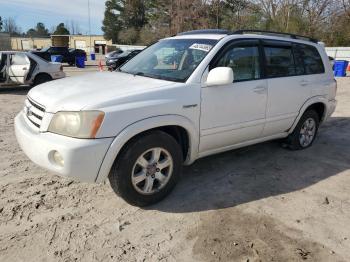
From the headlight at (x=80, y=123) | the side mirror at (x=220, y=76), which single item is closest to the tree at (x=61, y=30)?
the side mirror at (x=220, y=76)

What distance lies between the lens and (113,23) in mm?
67938

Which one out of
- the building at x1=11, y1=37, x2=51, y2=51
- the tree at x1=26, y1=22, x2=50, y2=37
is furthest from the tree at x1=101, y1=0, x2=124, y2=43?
the tree at x1=26, y1=22, x2=50, y2=37

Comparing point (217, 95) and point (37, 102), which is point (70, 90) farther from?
point (217, 95)

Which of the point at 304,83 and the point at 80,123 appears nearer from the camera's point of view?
the point at 80,123

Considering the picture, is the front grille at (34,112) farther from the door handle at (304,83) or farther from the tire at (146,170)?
the door handle at (304,83)

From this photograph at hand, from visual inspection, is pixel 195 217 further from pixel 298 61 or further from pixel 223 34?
pixel 298 61

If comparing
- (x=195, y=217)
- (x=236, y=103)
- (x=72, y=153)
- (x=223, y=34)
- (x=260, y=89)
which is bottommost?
(x=195, y=217)

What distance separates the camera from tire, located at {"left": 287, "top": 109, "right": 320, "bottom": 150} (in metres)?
5.24

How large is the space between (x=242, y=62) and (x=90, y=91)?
1.94 m

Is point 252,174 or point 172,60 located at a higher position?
point 172,60

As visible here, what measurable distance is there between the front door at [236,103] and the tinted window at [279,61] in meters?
0.19

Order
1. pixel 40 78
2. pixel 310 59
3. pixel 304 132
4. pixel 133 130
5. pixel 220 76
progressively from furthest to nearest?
pixel 40 78, pixel 304 132, pixel 310 59, pixel 220 76, pixel 133 130

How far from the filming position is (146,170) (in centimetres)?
342

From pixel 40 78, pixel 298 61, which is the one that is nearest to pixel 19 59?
pixel 40 78
